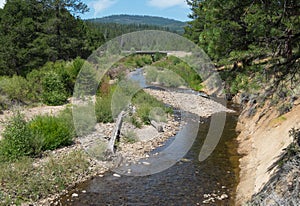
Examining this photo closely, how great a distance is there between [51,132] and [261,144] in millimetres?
7952

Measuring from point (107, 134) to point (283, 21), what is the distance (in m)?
9.56

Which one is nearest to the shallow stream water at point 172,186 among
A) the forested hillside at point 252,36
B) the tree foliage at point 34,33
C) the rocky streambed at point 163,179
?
the rocky streambed at point 163,179

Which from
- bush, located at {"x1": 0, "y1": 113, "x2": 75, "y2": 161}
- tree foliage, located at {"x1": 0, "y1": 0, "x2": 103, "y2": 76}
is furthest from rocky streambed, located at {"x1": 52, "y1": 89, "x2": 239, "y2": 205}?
tree foliage, located at {"x1": 0, "y1": 0, "x2": 103, "y2": 76}

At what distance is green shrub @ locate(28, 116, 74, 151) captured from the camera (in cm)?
1123

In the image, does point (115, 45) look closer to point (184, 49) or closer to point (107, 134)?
point (184, 49)

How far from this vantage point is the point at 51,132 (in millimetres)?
11734

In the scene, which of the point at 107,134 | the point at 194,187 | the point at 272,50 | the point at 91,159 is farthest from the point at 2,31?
the point at 272,50

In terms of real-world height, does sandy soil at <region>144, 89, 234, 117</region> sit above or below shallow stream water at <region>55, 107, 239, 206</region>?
above

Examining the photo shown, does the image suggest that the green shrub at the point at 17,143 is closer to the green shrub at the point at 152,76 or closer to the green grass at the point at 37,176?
the green grass at the point at 37,176

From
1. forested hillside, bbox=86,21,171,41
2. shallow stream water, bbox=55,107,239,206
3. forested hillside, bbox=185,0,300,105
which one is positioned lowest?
shallow stream water, bbox=55,107,239,206

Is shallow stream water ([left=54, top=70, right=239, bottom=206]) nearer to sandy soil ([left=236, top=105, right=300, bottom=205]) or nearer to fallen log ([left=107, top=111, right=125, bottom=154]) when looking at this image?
sandy soil ([left=236, top=105, right=300, bottom=205])

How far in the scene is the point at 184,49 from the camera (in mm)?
31281

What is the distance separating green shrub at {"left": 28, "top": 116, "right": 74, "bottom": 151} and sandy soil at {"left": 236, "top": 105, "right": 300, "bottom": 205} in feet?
22.1

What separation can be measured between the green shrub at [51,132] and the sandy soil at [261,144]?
6724 mm
